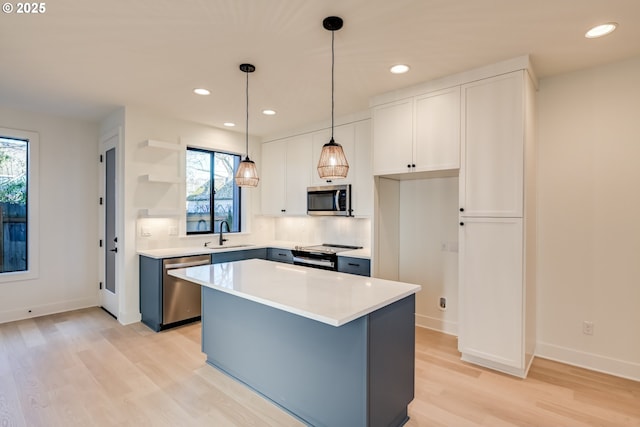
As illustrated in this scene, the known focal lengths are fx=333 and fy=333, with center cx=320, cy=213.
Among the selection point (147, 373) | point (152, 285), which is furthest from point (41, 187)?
point (147, 373)

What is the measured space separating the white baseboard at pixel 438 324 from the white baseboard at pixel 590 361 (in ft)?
2.62

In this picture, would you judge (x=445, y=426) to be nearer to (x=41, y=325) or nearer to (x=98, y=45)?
(x=98, y=45)

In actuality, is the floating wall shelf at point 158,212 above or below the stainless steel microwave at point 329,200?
below

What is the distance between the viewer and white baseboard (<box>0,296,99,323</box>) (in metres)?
4.02

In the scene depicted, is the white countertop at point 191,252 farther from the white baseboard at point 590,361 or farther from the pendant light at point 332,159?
the white baseboard at point 590,361

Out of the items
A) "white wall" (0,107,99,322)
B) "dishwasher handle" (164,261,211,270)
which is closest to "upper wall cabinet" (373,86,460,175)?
"dishwasher handle" (164,261,211,270)

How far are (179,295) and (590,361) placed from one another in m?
4.08

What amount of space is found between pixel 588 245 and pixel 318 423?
105 inches

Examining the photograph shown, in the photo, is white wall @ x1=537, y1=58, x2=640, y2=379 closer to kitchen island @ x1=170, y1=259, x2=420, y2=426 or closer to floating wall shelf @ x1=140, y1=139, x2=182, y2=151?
kitchen island @ x1=170, y1=259, x2=420, y2=426

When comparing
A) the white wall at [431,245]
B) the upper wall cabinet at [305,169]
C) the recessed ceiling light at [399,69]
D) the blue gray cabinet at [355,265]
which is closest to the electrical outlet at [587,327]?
the white wall at [431,245]

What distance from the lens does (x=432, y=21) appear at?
215cm

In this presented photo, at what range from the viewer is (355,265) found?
12.4 ft

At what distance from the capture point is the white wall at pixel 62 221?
4.12 m

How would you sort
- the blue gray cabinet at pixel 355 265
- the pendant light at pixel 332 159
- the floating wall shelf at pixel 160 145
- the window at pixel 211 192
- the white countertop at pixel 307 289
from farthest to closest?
the window at pixel 211 192
the floating wall shelf at pixel 160 145
the blue gray cabinet at pixel 355 265
the pendant light at pixel 332 159
the white countertop at pixel 307 289
